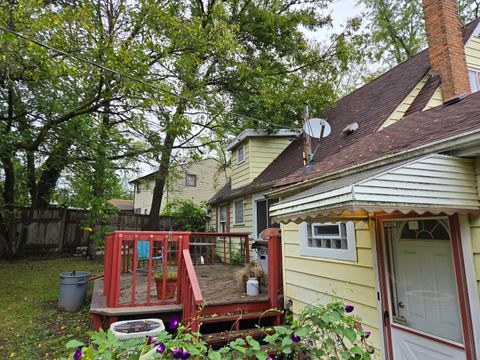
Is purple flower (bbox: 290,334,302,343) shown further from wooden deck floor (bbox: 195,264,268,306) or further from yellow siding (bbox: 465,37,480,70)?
yellow siding (bbox: 465,37,480,70)

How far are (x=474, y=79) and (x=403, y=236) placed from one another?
5.46 meters

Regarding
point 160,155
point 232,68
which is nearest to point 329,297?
point 160,155

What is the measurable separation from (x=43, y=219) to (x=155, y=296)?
383 inches

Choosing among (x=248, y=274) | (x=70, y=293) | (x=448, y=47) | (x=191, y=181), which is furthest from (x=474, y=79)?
(x=191, y=181)

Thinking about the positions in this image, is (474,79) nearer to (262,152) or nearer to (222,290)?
(262,152)

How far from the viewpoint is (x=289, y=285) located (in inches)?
219

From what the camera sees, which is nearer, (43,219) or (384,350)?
(384,350)

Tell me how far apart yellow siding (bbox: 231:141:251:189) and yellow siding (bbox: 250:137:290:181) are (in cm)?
22

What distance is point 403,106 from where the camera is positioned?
6.50 metres

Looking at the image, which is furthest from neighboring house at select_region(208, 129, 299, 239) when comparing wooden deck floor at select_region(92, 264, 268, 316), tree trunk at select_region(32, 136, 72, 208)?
tree trunk at select_region(32, 136, 72, 208)

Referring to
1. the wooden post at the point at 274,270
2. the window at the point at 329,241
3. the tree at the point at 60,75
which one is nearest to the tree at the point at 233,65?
the tree at the point at 60,75

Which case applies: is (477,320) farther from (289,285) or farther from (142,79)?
(142,79)

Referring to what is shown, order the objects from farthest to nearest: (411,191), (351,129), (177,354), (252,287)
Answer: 1. (351,129)
2. (252,287)
3. (411,191)
4. (177,354)

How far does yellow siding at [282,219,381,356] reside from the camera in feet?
12.7
